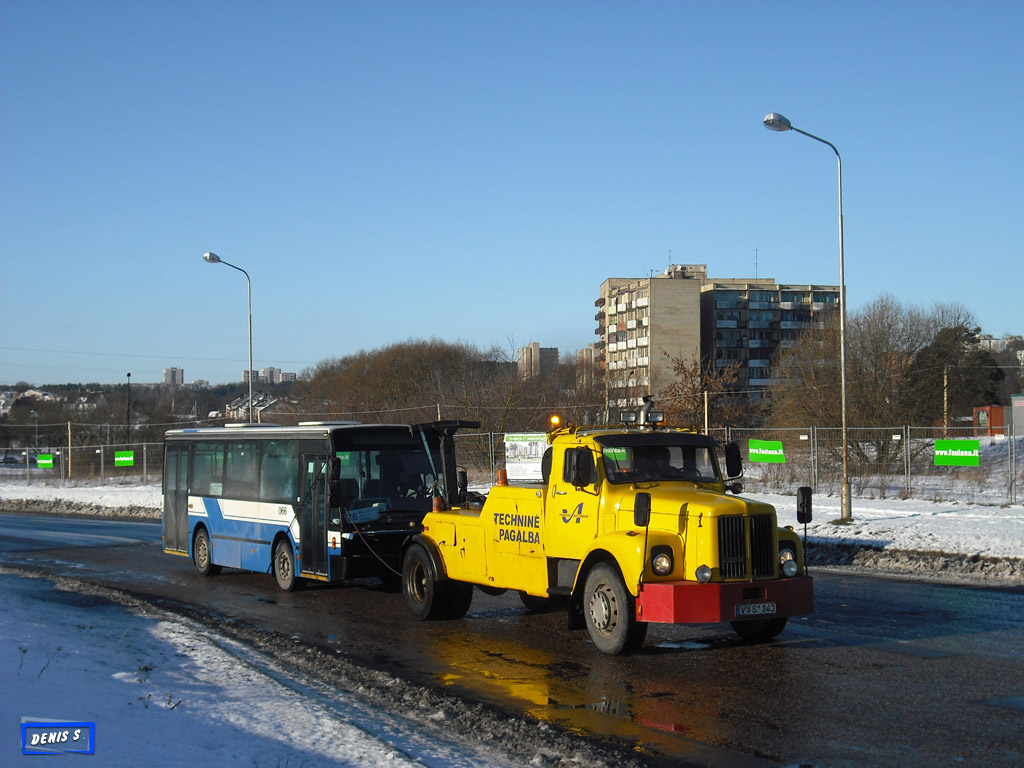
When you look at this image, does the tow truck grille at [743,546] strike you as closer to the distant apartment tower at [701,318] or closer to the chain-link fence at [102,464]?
the chain-link fence at [102,464]

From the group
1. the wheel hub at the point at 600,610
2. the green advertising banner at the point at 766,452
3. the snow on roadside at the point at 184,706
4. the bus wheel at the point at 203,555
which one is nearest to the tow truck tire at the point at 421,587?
the snow on roadside at the point at 184,706

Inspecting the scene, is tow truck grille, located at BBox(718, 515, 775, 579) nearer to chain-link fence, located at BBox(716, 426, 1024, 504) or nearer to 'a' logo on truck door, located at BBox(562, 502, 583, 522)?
'a' logo on truck door, located at BBox(562, 502, 583, 522)

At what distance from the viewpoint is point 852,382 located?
4662 cm

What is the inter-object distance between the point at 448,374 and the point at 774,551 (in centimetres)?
7496

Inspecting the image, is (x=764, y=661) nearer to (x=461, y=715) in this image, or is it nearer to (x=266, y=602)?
(x=461, y=715)

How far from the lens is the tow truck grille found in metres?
9.66

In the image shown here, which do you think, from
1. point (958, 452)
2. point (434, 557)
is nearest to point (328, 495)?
point (434, 557)

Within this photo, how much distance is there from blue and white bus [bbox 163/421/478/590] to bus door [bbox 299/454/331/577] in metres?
0.02

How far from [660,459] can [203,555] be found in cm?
1081

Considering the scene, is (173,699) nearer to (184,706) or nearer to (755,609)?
(184,706)


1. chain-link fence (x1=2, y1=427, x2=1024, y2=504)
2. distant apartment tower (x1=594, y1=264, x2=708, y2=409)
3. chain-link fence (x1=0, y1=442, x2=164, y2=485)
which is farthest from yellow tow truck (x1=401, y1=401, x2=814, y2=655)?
distant apartment tower (x1=594, y1=264, x2=708, y2=409)

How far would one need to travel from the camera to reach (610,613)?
33.0 feet

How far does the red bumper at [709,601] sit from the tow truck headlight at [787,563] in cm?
17

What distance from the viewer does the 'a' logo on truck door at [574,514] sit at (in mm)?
10773
